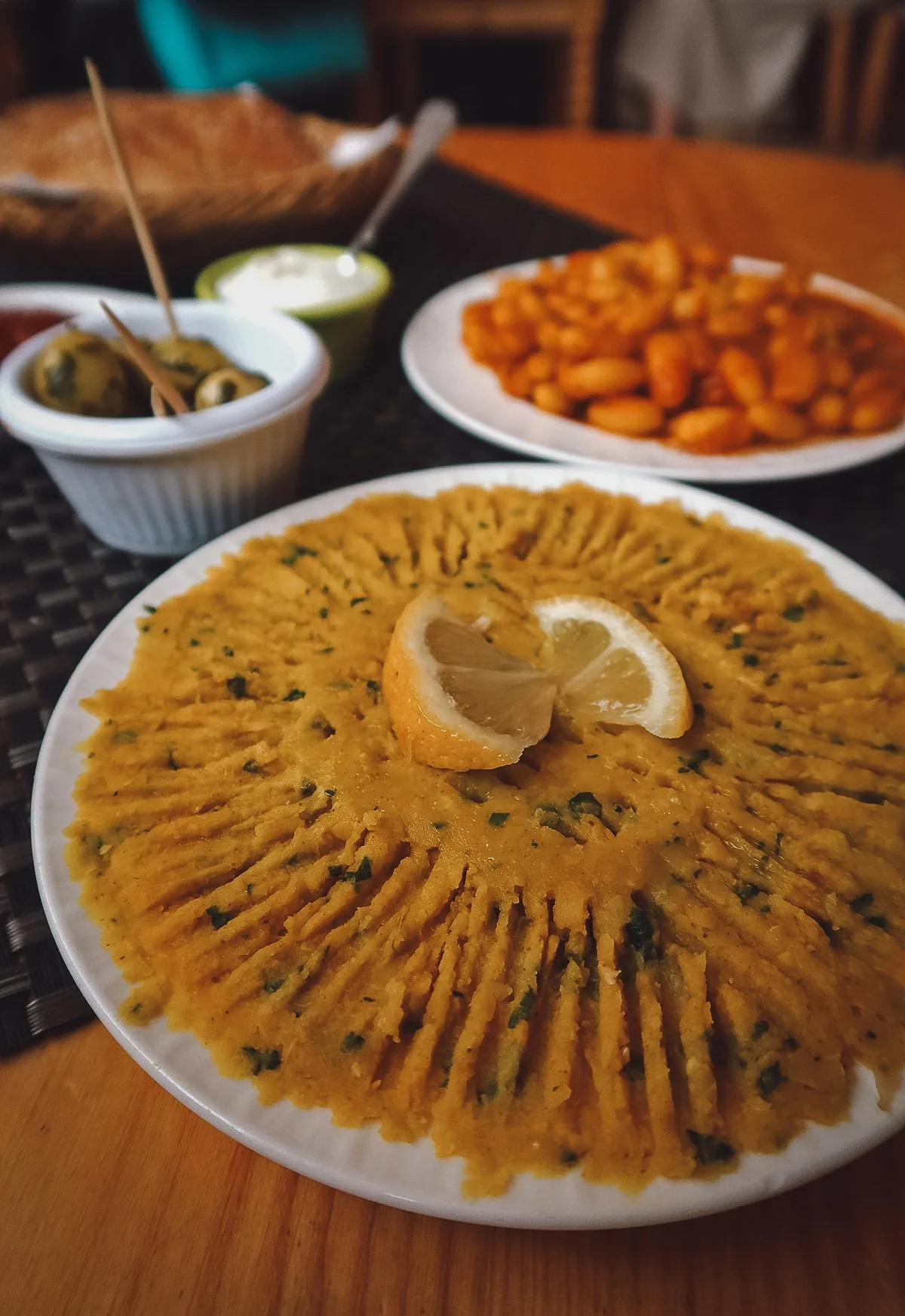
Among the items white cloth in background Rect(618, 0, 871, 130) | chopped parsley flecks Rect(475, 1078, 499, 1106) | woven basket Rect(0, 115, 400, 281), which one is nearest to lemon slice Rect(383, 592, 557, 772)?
chopped parsley flecks Rect(475, 1078, 499, 1106)

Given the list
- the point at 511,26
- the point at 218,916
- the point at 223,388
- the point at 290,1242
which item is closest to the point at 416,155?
the point at 223,388

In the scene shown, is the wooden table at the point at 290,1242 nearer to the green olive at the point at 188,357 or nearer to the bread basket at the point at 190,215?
the green olive at the point at 188,357

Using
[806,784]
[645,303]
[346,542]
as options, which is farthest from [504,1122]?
[645,303]

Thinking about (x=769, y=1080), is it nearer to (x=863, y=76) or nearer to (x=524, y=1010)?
(x=524, y=1010)

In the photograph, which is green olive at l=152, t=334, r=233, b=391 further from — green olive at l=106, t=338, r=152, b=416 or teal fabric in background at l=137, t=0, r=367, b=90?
teal fabric in background at l=137, t=0, r=367, b=90

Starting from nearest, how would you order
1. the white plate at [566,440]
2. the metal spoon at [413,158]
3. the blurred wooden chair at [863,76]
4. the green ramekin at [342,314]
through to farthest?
the white plate at [566,440] → the green ramekin at [342,314] → the metal spoon at [413,158] → the blurred wooden chair at [863,76]

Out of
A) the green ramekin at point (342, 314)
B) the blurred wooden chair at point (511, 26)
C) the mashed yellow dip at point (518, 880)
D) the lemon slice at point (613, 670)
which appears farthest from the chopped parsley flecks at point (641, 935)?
the blurred wooden chair at point (511, 26)
